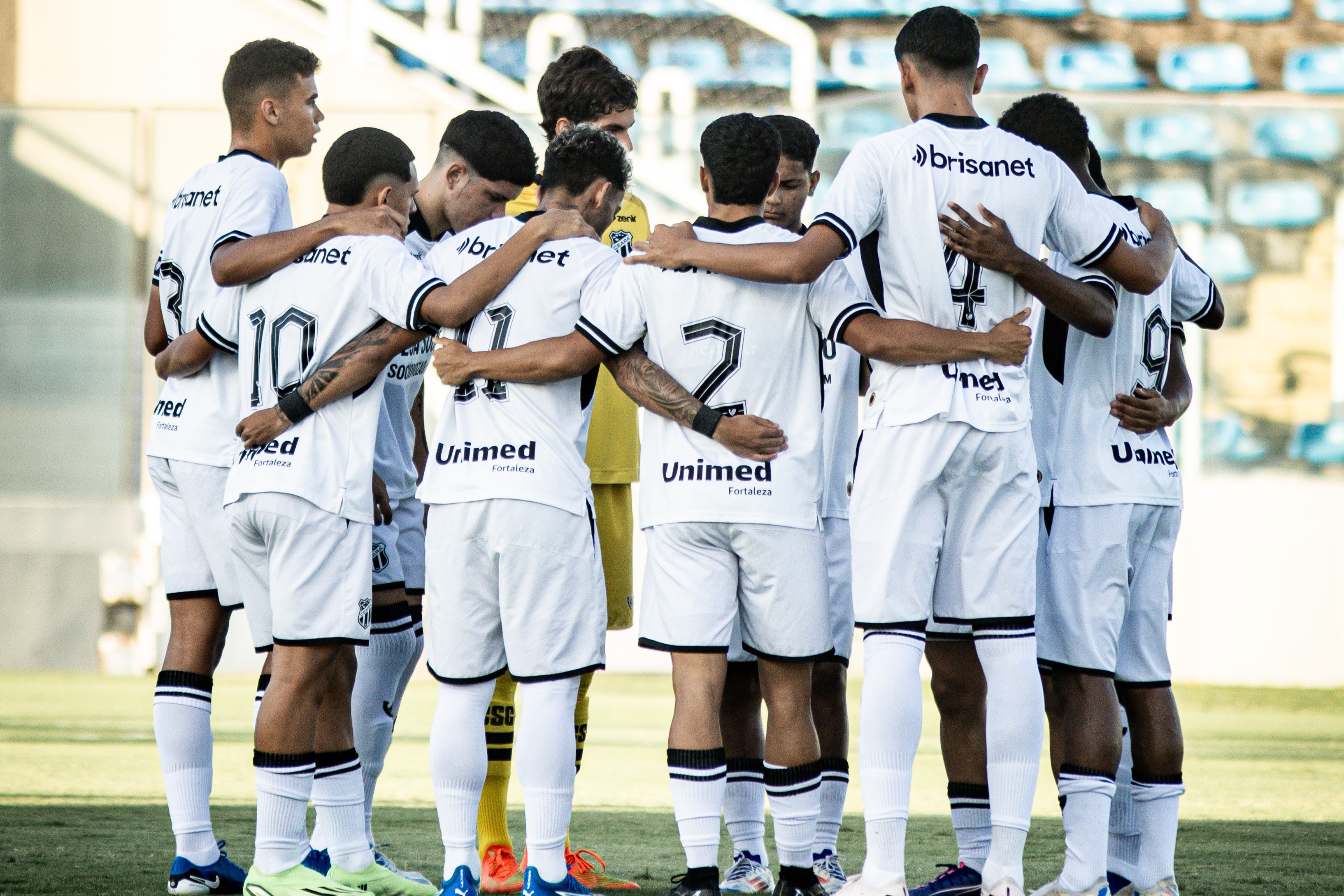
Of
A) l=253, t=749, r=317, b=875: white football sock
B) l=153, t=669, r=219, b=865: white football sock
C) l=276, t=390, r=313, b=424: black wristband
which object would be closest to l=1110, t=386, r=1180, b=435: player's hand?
l=276, t=390, r=313, b=424: black wristband

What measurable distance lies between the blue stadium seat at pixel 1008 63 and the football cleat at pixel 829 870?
12.5 meters

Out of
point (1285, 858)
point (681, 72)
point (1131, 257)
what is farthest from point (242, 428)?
point (681, 72)

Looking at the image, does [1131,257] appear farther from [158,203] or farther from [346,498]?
[158,203]

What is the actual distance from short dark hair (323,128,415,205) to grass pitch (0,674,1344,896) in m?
1.36

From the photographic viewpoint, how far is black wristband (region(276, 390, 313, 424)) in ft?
11.8

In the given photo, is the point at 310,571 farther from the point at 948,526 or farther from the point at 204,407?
the point at 948,526

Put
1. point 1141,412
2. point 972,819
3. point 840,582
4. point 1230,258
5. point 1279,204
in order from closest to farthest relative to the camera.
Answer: point 1141,412, point 972,819, point 840,582, point 1279,204, point 1230,258

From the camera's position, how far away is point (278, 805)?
351 centimetres

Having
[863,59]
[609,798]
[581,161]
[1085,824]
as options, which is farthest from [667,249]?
[863,59]

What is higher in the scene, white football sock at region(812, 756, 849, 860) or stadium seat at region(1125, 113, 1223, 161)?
stadium seat at region(1125, 113, 1223, 161)

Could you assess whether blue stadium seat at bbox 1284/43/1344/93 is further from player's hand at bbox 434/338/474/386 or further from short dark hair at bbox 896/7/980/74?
player's hand at bbox 434/338/474/386

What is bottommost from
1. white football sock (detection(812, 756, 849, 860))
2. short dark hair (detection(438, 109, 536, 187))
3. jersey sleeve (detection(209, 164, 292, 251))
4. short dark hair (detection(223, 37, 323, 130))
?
white football sock (detection(812, 756, 849, 860))

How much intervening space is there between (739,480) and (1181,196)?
27.7ft

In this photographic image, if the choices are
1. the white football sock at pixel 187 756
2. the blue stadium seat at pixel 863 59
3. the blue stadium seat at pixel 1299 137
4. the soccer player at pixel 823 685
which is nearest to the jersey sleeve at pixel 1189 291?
the soccer player at pixel 823 685
